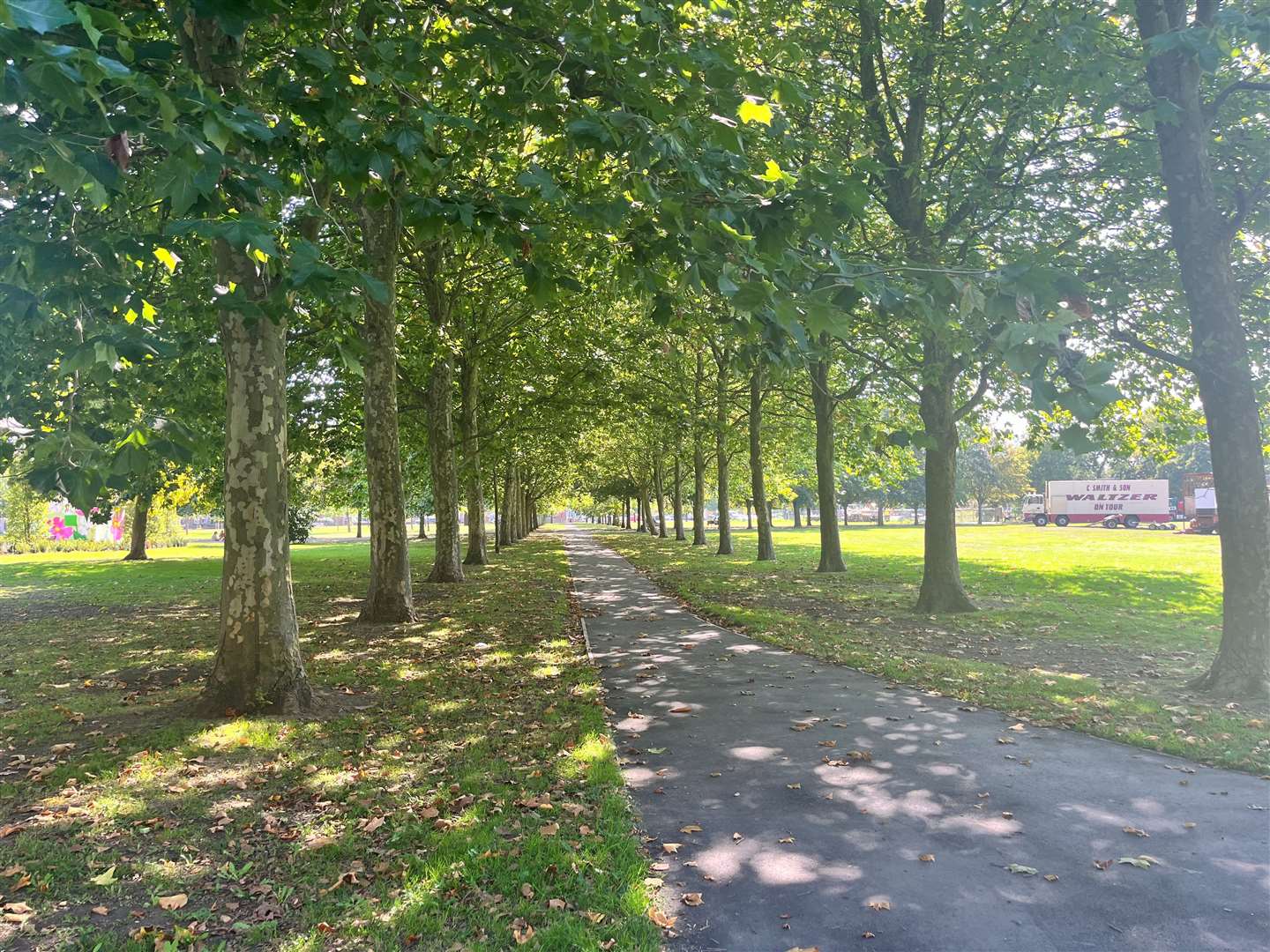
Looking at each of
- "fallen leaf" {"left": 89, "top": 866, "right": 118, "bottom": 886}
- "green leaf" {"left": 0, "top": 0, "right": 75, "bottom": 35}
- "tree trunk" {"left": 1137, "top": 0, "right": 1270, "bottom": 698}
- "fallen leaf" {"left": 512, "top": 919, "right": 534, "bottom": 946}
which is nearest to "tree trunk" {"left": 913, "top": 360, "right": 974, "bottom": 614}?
"tree trunk" {"left": 1137, "top": 0, "right": 1270, "bottom": 698}

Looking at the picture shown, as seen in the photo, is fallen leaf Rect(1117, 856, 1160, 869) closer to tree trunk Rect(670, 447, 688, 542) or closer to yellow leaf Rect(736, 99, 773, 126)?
yellow leaf Rect(736, 99, 773, 126)

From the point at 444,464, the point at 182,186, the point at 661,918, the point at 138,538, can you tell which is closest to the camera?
the point at 182,186

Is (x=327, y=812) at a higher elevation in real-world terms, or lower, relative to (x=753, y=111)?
lower

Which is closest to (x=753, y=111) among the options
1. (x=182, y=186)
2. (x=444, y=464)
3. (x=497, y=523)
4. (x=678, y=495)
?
(x=182, y=186)

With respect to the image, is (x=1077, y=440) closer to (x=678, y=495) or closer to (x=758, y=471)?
(x=758, y=471)

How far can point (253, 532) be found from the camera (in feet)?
21.0

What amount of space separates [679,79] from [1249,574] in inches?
277

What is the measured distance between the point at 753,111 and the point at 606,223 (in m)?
0.97

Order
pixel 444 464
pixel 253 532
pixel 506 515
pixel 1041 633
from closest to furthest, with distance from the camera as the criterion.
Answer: pixel 253 532, pixel 1041 633, pixel 444 464, pixel 506 515

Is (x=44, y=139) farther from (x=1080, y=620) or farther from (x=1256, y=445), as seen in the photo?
(x=1080, y=620)

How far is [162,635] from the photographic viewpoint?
36.8ft

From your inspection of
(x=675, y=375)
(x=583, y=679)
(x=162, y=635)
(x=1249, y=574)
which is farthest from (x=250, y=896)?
(x=675, y=375)

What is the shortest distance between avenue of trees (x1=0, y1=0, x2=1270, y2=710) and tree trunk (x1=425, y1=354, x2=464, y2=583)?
10cm

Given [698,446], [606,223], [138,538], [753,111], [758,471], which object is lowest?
[138,538]
